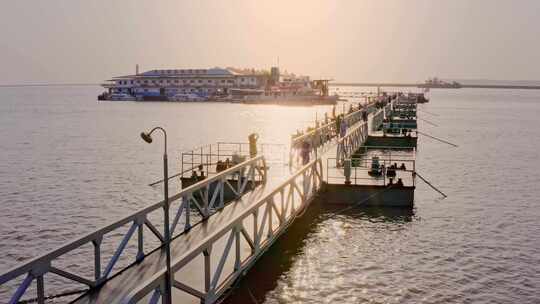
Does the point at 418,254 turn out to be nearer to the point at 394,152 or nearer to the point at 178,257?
the point at 178,257

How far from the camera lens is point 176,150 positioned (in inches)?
2391

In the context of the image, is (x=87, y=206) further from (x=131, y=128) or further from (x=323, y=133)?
(x=131, y=128)

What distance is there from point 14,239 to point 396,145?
36813 mm

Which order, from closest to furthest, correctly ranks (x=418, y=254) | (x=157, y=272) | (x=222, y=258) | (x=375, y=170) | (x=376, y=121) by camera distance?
(x=222, y=258) → (x=157, y=272) → (x=418, y=254) → (x=375, y=170) → (x=376, y=121)

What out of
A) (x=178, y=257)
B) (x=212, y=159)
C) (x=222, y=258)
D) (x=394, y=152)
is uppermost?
(x=178, y=257)

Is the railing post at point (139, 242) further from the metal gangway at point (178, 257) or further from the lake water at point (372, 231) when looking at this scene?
the lake water at point (372, 231)

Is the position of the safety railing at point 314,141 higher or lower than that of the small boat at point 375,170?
higher

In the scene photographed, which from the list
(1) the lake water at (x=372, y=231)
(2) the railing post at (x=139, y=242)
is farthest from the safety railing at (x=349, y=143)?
(2) the railing post at (x=139, y=242)

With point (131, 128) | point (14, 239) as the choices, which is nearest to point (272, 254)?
point (14, 239)

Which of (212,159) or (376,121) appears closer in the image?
(212,159)

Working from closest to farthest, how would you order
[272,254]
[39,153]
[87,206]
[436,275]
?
[436,275], [272,254], [87,206], [39,153]

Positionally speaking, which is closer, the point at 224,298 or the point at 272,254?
the point at 224,298

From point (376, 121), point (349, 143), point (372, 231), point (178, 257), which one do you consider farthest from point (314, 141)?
point (376, 121)

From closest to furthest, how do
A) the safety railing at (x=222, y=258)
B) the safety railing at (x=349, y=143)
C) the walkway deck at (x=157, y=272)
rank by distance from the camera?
the safety railing at (x=222, y=258), the walkway deck at (x=157, y=272), the safety railing at (x=349, y=143)
